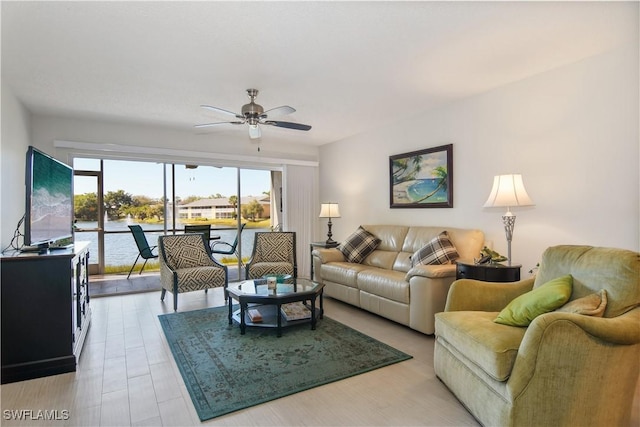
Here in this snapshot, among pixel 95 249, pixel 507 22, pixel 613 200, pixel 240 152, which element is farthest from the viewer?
pixel 95 249

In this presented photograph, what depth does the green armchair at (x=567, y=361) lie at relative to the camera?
1.60 meters

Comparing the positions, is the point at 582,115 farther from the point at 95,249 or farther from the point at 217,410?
the point at 95,249

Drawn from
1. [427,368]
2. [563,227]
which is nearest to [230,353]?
[427,368]

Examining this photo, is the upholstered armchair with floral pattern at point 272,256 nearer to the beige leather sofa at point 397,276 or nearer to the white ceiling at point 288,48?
the beige leather sofa at point 397,276

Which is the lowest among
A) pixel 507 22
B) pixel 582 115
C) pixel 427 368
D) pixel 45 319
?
pixel 427 368

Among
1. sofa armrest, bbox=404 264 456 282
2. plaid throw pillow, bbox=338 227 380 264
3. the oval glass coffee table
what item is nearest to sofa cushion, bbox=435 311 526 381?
sofa armrest, bbox=404 264 456 282

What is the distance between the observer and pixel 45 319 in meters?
2.53

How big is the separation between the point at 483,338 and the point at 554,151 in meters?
2.18

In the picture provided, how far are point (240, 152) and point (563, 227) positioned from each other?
14.9 feet

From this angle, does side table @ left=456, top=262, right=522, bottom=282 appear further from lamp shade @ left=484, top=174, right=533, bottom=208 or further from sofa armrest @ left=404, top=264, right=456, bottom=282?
lamp shade @ left=484, top=174, right=533, bottom=208

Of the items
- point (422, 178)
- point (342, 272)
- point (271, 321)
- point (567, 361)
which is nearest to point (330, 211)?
point (342, 272)

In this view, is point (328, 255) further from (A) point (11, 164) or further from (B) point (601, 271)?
(A) point (11, 164)

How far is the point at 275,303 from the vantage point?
318cm

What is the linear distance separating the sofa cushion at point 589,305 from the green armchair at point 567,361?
37mm
